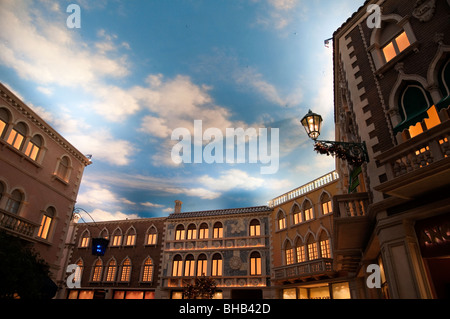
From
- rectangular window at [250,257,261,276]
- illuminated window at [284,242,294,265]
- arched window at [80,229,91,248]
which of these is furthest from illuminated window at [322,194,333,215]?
arched window at [80,229,91,248]

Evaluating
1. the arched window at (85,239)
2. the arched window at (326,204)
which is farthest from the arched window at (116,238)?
the arched window at (326,204)

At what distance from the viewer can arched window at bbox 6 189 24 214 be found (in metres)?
13.7

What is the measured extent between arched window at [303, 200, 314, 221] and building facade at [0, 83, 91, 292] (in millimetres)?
16604

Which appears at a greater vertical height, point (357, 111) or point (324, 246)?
point (357, 111)

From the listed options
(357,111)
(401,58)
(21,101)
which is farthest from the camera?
(21,101)

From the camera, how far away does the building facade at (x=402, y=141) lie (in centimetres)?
668

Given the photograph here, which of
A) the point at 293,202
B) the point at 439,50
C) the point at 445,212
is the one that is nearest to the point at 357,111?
the point at 439,50

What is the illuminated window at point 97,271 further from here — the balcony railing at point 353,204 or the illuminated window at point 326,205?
the balcony railing at point 353,204

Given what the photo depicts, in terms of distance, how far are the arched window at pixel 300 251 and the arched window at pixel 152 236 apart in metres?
13.9

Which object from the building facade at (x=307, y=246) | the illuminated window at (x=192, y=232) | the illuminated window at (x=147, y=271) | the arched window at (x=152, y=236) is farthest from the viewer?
the arched window at (x=152, y=236)

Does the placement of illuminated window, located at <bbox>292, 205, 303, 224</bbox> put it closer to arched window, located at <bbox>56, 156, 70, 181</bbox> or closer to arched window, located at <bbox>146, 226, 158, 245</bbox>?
arched window, located at <bbox>146, 226, 158, 245</bbox>

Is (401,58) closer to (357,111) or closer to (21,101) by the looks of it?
(357,111)

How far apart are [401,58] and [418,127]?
95.9 inches

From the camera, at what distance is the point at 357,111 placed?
9.96 meters
